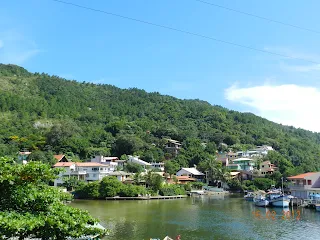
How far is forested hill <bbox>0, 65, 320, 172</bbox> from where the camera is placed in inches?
2808

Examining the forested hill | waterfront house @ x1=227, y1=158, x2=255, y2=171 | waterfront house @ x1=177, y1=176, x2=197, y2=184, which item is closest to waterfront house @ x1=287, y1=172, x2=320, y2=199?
the forested hill

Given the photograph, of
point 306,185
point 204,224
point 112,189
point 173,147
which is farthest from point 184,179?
point 204,224

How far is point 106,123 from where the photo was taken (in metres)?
97.4

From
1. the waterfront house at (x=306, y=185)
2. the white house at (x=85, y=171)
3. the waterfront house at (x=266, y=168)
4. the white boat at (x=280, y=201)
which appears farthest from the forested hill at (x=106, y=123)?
the white boat at (x=280, y=201)

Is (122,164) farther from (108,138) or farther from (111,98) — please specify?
(111,98)

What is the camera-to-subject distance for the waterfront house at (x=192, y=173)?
67.9 meters

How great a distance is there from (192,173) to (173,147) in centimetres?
1740

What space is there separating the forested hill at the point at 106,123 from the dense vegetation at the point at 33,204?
56.6 metres

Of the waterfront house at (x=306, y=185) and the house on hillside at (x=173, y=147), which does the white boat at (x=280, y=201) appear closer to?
the waterfront house at (x=306, y=185)

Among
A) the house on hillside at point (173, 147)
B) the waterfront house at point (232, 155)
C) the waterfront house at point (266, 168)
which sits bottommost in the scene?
the waterfront house at point (266, 168)

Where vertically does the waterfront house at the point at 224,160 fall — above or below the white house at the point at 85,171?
above

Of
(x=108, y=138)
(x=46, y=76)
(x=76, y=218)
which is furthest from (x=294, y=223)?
(x=46, y=76)

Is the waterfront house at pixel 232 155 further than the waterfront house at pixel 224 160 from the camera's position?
Yes

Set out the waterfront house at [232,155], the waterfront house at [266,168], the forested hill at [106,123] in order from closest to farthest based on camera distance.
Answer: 1. the waterfront house at [266,168]
2. the forested hill at [106,123]
3. the waterfront house at [232,155]
